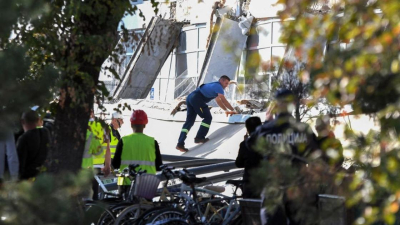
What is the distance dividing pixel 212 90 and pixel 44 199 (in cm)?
1437

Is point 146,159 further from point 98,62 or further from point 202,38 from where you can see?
point 202,38

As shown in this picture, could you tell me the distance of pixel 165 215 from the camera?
26.7 feet

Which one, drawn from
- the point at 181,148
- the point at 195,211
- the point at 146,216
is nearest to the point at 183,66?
the point at 181,148

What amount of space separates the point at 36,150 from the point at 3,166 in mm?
629

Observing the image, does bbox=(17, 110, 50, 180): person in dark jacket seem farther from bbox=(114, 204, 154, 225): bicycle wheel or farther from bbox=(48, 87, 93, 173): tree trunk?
bbox=(114, 204, 154, 225): bicycle wheel

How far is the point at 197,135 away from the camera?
59.2ft

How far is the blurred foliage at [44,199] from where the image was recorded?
9.37 feet

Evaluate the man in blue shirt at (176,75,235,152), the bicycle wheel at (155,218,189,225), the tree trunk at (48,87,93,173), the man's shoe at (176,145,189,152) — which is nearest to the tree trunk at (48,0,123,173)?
the tree trunk at (48,87,93,173)

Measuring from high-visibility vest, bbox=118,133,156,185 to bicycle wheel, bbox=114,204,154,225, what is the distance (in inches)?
30.3

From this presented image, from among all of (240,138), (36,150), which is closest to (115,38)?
(36,150)

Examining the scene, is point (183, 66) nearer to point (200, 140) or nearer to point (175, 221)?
point (200, 140)

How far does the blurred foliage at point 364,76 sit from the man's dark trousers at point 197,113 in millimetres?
13792

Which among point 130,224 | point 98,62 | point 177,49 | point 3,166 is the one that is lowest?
Result: point 130,224

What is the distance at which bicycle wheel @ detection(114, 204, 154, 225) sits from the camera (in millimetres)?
8492
